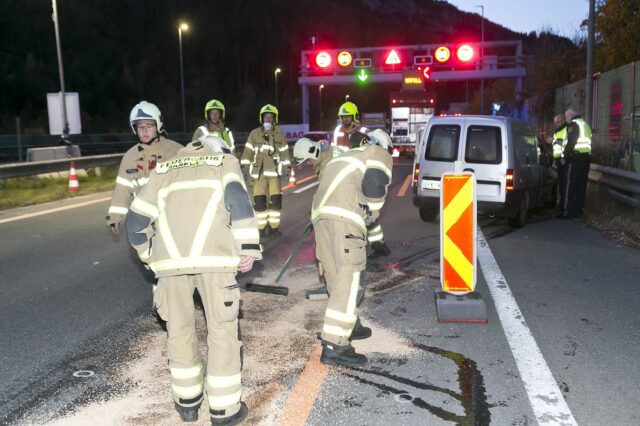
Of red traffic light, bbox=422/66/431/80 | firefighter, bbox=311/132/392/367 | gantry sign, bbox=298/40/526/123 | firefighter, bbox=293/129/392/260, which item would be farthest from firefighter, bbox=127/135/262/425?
red traffic light, bbox=422/66/431/80

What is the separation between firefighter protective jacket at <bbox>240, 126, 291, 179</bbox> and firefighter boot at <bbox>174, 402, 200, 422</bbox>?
6.66 meters

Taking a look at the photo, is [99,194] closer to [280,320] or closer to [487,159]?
[487,159]

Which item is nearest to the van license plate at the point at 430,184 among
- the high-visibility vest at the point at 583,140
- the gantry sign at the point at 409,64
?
the high-visibility vest at the point at 583,140

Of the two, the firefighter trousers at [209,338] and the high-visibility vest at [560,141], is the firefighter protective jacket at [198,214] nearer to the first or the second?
the firefighter trousers at [209,338]

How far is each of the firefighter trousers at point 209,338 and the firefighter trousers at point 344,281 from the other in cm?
115

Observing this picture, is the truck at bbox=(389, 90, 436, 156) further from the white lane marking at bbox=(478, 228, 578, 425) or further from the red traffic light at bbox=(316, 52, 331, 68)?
the white lane marking at bbox=(478, 228, 578, 425)

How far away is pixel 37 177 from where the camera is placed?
18.1 metres

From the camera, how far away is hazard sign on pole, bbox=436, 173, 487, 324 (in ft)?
18.9

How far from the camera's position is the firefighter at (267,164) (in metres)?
10.3

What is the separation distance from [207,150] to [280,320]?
238cm

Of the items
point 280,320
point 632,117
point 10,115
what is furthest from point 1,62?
point 280,320

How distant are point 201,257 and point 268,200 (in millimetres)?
6705

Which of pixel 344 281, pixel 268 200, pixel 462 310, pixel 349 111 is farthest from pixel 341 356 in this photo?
pixel 268 200

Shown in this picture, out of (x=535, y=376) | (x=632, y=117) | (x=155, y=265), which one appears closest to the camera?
(x=155, y=265)
